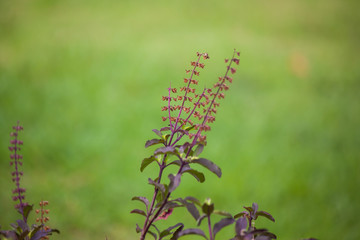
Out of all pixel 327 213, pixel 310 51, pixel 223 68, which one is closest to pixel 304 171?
pixel 327 213

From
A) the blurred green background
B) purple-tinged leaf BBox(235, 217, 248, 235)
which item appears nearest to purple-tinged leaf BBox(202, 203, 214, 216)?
purple-tinged leaf BBox(235, 217, 248, 235)

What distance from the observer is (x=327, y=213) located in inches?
120

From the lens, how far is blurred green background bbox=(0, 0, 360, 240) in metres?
3.06

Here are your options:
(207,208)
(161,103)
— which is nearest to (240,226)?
(207,208)

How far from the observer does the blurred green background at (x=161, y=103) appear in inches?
120

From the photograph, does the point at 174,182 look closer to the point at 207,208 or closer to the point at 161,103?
the point at 207,208

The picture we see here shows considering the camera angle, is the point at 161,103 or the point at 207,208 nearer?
Answer: the point at 207,208

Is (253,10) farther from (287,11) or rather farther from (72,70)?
(72,70)

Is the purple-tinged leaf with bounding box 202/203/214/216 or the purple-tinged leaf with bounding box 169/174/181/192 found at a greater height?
the purple-tinged leaf with bounding box 169/174/181/192

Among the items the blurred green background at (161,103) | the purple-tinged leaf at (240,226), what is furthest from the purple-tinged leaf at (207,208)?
the blurred green background at (161,103)

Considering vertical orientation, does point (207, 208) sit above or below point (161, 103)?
below

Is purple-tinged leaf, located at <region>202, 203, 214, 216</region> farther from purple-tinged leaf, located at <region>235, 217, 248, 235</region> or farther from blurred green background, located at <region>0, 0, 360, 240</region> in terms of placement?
blurred green background, located at <region>0, 0, 360, 240</region>

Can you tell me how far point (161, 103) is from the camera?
4.34 m

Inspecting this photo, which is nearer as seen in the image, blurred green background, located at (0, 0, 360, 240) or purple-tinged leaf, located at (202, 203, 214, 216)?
purple-tinged leaf, located at (202, 203, 214, 216)
